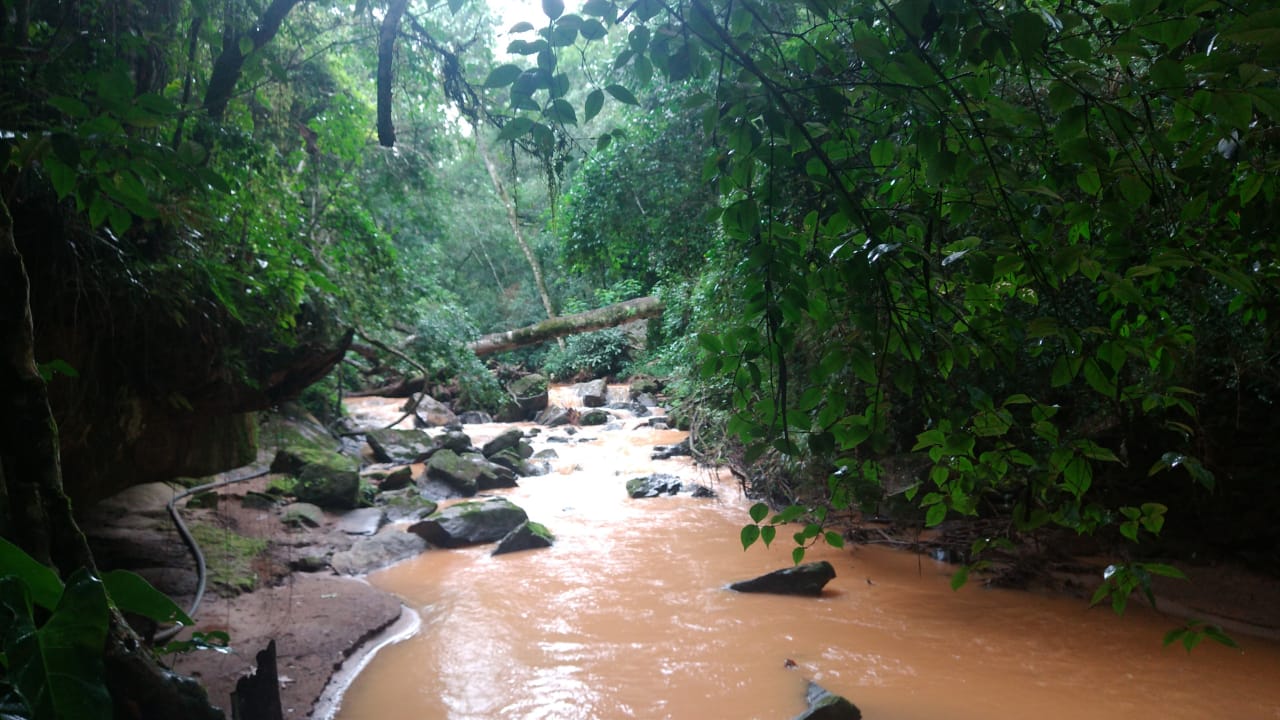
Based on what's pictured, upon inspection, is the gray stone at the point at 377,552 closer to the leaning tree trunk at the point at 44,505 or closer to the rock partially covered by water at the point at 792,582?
the rock partially covered by water at the point at 792,582

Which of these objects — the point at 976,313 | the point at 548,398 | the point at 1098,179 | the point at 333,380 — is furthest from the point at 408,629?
the point at 548,398

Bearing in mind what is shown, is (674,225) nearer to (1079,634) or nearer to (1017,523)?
(1079,634)

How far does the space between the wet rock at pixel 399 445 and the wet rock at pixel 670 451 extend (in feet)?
13.3

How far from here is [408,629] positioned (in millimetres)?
4910

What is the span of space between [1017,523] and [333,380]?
11.8m

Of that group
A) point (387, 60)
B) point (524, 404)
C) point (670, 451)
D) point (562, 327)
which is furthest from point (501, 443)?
point (387, 60)

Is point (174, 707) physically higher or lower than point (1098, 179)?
lower

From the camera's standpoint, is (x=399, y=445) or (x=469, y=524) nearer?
(x=469, y=524)

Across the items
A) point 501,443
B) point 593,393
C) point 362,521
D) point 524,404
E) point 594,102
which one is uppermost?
point 594,102

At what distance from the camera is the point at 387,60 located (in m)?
2.47

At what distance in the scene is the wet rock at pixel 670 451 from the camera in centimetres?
1130

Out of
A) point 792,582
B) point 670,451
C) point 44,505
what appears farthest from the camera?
point 670,451

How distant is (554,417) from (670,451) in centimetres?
514

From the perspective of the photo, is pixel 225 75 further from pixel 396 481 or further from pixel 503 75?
pixel 396 481
